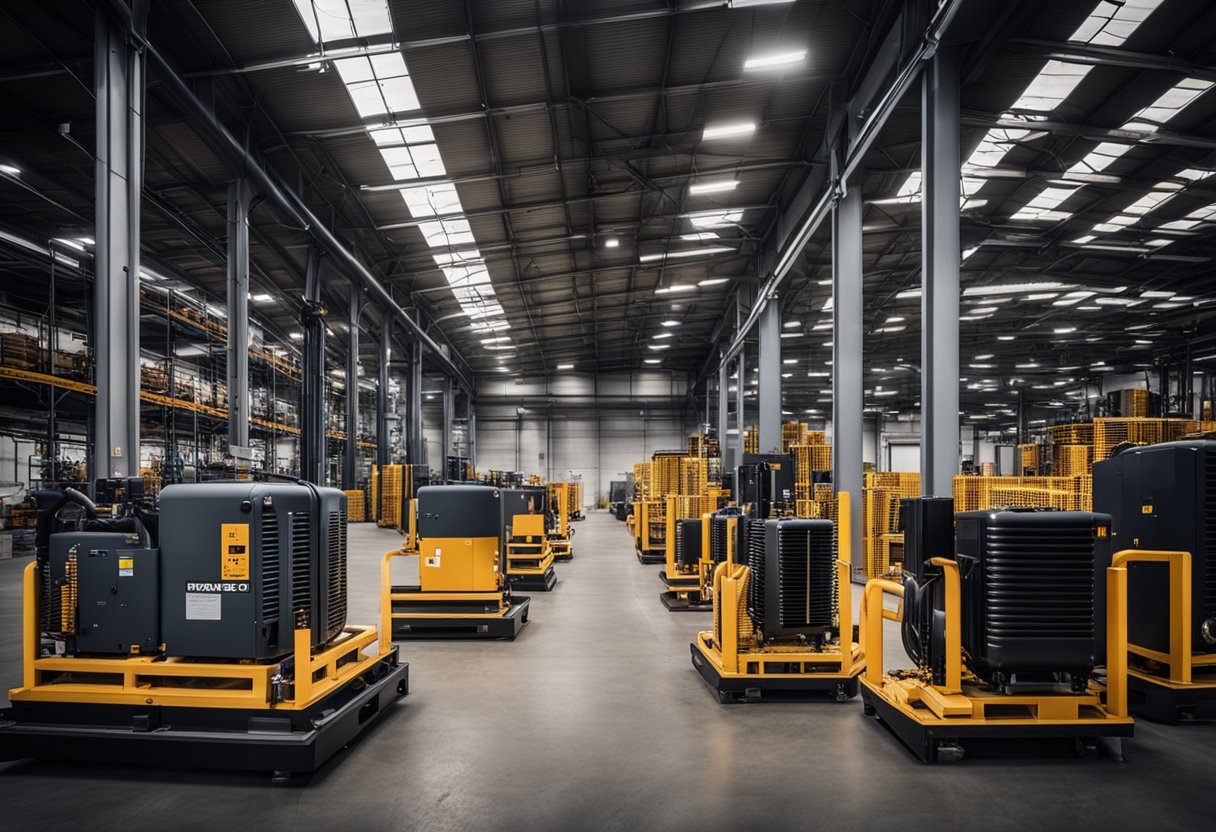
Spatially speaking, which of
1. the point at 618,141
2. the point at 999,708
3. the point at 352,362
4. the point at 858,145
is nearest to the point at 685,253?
the point at 618,141

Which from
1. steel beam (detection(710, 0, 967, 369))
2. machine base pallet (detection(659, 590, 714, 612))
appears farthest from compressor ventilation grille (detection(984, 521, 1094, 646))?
steel beam (detection(710, 0, 967, 369))

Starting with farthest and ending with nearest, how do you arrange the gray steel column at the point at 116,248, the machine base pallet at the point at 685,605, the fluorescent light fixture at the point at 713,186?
1. the fluorescent light fixture at the point at 713,186
2. the machine base pallet at the point at 685,605
3. the gray steel column at the point at 116,248

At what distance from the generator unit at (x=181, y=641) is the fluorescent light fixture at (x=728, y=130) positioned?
10.5m

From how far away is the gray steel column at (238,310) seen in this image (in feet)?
36.2

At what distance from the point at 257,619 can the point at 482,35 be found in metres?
8.14

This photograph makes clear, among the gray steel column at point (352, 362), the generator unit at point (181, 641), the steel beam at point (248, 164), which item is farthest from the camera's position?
the gray steel column at point (352, 362)

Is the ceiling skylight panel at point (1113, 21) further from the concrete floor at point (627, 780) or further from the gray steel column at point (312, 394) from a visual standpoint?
the gray steel column at point (312, 394)

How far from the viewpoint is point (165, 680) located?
4129mm

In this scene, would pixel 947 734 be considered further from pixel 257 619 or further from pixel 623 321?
pixel 623 321

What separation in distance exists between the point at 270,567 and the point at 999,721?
438 centimetres

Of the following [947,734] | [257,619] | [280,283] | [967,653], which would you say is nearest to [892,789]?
[947,734]

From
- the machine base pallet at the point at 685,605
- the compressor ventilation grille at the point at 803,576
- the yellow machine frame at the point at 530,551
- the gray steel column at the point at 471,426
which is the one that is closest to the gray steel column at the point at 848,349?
the machine base pallet at the point at 685,605

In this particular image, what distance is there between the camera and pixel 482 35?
30.3ft

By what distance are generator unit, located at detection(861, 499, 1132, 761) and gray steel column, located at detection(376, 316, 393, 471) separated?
1905 centimetres
